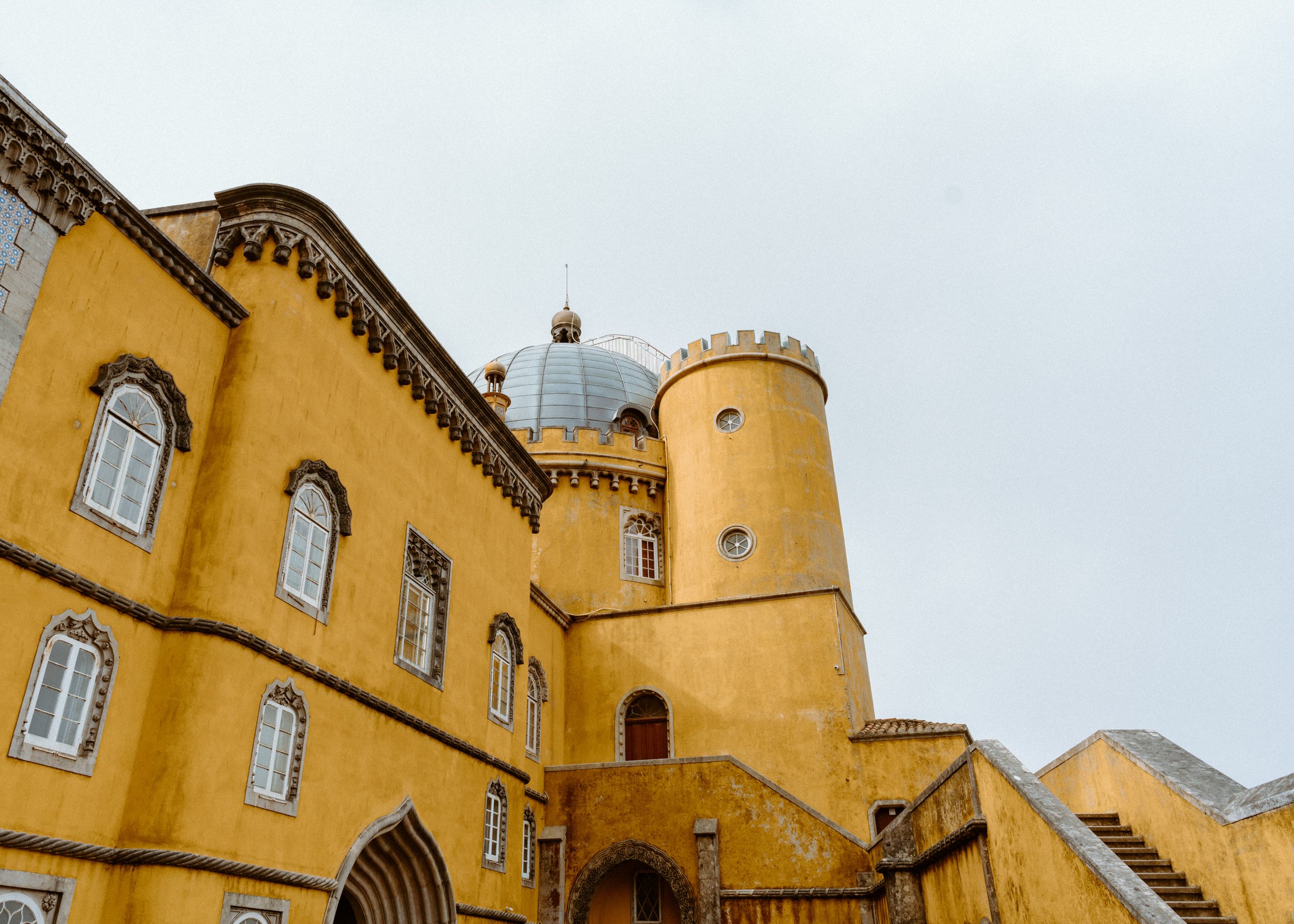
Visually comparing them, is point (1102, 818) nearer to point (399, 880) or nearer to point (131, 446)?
point (399, 880)

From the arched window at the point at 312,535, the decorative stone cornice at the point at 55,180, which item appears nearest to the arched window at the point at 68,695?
the arched window at the point at 312,535

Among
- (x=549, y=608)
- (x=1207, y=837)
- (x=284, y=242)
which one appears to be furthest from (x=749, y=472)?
(x=1207, y=837)

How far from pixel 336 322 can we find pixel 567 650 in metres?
11.8

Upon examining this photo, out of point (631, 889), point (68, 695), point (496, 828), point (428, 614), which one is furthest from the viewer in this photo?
point (631, 889)

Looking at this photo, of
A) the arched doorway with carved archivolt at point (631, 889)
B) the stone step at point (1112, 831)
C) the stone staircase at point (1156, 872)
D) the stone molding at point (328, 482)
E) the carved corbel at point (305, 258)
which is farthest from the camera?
the arched doorway with carved archivolt at point (631, 889)

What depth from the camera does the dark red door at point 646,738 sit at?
20641 mm

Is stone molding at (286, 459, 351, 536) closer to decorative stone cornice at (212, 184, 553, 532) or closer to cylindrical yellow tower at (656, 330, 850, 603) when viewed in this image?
decorative stone cornice at (212, 184, 553, 532)

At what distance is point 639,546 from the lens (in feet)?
82.9

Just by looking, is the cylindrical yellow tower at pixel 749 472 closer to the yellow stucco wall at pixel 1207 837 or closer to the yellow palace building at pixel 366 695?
the yellow palace building at pixel 366 695

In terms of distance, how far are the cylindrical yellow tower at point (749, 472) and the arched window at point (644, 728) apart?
3.01m

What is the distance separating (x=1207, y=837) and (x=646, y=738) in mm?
13043

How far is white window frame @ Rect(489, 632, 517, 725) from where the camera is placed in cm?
1552

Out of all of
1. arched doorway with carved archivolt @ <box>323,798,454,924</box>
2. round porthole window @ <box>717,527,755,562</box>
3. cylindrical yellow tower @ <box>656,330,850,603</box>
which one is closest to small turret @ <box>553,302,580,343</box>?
cylindrical yellow tower @ <box>656,330,850,603</box>

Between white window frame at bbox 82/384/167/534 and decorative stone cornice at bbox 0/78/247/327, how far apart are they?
1.60 metres
